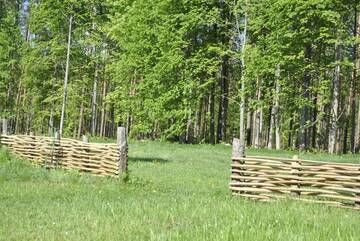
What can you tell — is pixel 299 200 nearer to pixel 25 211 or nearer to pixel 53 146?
pixel 25 211

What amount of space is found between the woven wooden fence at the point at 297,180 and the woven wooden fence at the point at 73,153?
162 inches

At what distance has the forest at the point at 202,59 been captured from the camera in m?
31.0

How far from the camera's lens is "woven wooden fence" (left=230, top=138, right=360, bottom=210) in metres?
12.0

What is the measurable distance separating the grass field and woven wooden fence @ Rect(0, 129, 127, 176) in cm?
88

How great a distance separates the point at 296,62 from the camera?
31.1 m

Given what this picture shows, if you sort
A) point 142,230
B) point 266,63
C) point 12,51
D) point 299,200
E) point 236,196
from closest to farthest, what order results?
point 142,230, point 299,200, point 236,196, point 266,63, point 12,51

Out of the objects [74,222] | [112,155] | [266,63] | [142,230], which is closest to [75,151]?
[112,155]

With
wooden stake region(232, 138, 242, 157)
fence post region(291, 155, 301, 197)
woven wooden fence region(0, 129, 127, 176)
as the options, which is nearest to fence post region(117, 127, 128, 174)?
woven wooden fence region(0, 129, 127, 176)

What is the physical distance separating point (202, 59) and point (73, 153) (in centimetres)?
1787

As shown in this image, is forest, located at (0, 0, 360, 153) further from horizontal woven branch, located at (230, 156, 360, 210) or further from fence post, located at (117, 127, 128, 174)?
horizontal woven branch, located at (230, 156, 360, 210)

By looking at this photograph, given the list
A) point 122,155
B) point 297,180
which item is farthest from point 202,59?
point 297,180

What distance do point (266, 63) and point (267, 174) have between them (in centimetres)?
1884

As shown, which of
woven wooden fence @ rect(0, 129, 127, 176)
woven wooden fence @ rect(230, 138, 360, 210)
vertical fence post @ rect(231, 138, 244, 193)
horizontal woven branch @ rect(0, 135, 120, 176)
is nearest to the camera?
woven wooden fence @ rect(230, 138, 360, 210)

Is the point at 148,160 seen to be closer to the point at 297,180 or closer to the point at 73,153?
the point at 73,153
